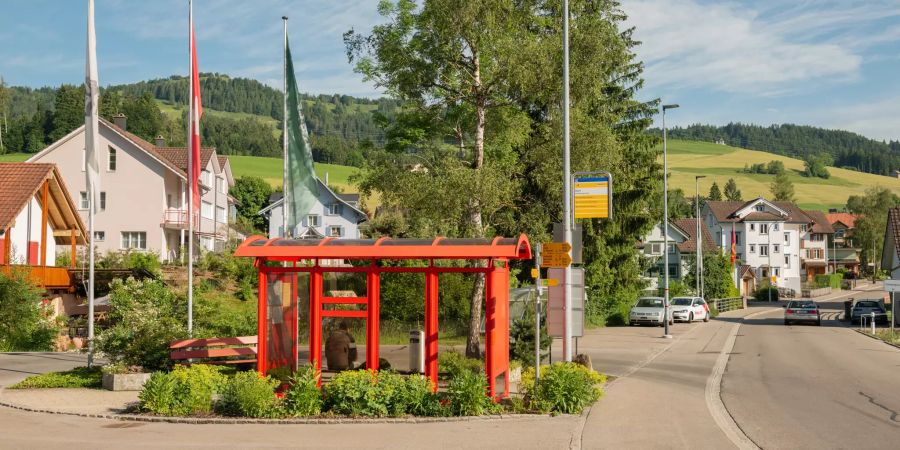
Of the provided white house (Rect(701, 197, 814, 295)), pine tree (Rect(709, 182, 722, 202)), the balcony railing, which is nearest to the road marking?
the balcony railing

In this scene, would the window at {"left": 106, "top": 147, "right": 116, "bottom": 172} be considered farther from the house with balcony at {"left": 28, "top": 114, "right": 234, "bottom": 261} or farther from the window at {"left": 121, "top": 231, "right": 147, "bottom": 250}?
the window at {"left": 121, "top": 231, "right": 147, "bottom": 250}

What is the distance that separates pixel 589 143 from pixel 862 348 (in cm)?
1426

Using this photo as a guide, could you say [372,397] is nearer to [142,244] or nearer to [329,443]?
[329,443]

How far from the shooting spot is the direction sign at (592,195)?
18.9 meters

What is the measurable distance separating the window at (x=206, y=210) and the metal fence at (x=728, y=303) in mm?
37673

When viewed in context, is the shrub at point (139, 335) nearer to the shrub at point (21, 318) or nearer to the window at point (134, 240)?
the shrub at point (21, 318)

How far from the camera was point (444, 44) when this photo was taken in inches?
880

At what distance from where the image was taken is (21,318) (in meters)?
28.1

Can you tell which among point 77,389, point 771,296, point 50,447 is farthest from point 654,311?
point 771,296

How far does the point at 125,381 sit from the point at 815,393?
13.7 metres

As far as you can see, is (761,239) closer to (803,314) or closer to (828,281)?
(828,281)

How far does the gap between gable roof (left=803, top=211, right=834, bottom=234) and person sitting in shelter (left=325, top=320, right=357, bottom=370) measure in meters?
129

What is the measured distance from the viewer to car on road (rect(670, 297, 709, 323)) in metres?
49.5

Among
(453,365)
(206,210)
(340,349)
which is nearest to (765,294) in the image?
(206,210)
